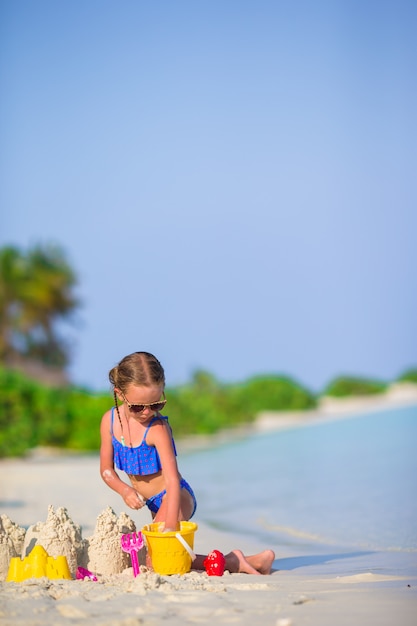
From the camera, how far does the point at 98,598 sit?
3213mm

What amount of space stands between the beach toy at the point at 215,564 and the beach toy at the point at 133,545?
0.31m

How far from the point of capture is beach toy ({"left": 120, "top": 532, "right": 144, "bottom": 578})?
12.8ft

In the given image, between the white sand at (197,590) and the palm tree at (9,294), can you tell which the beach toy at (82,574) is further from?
the palm tree at (9,294)

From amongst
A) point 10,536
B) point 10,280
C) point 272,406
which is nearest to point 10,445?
point 10,536

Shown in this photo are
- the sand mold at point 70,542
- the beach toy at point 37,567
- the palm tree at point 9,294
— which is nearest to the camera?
the beach toy at point 37,567

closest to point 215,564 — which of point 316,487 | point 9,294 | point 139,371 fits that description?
point 139,371

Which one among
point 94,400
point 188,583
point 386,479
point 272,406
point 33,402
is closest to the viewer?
point 188,583

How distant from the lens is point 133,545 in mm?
3941

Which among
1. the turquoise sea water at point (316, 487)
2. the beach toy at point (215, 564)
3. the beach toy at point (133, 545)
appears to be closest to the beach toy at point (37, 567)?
the beach toy at point (133, 545)

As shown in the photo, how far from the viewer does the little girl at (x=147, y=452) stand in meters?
4.12

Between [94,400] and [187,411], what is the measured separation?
3.39 meters

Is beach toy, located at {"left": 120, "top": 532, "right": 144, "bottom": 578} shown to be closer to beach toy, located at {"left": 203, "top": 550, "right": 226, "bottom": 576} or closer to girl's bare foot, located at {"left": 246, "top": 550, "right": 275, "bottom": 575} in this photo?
beach toy, located at {"left": 203, "top": 550, "right": 226, "bottom": 576}

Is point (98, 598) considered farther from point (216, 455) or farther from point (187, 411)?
point (187, 411)

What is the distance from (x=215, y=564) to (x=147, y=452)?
1.97 feet
